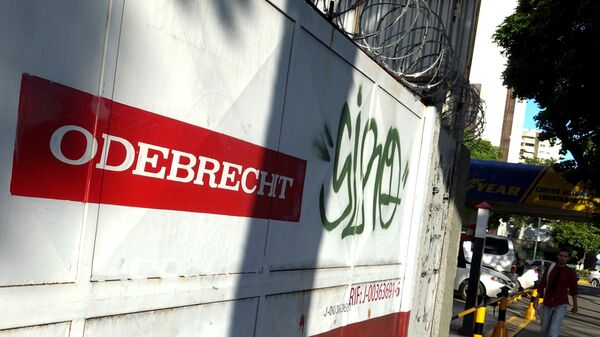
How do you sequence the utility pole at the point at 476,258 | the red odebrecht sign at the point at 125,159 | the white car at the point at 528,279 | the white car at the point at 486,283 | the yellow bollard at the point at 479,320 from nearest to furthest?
the red odebrecht sign at the point at 125,159, the yellow bollard at the point at 479,320, the utility pole at the point at 476,258, the white car at the point at 486,283, the white car at the point at 528,279

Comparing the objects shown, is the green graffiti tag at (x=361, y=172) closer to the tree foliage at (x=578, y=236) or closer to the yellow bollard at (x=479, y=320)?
the yellow bollard at (x=479, y=320)

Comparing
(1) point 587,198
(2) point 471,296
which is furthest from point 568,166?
(2) point 471,296

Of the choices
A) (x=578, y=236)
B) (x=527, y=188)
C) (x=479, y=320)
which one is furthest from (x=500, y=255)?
(x=578, y=236)

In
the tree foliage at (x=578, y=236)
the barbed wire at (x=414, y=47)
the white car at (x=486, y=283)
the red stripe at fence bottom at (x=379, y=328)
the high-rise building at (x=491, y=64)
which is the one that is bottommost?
the tree foliage at (x=578, y=236)

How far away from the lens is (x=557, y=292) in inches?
426

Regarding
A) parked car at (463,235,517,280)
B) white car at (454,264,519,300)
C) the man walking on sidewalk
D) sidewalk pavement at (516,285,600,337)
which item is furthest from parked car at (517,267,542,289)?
the man walking on sidewalk

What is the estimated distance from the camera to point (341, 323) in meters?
5.58

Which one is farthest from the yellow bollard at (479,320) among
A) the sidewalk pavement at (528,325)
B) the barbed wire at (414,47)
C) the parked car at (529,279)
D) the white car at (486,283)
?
the parked car at (529,279)

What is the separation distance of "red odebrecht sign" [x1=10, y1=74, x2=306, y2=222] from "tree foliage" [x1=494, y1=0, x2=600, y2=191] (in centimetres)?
1561

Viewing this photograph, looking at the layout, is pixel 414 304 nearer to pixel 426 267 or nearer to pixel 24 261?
pixel 426 267

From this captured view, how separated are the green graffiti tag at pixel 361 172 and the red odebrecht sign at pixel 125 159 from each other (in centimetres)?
112

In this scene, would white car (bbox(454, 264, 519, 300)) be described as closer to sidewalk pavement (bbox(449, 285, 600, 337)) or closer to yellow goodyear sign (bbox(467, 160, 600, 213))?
sidewalk pavement (bbox(449, 285, 600, 337))

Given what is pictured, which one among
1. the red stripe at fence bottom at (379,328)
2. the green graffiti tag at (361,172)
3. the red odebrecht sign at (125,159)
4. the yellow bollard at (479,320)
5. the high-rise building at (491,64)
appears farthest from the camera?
the high-rise building at (491,64)

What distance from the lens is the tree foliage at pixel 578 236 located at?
68375 mm
